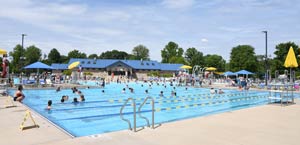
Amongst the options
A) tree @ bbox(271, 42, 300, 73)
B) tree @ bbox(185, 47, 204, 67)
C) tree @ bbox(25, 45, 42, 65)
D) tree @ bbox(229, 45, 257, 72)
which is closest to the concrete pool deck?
tree @ bbox(271, 42, 300, 73)

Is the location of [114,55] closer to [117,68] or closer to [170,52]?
[170,52]

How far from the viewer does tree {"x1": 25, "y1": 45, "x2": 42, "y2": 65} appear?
83062 millimetres

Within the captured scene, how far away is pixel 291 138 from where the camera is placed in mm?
5797

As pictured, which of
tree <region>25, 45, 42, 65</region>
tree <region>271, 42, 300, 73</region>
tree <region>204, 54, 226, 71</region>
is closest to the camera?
tree <region>271, 42, 300, 73</region>

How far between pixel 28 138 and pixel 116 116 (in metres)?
5.50

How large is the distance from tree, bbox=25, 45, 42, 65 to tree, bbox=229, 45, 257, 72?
62124 millimetres

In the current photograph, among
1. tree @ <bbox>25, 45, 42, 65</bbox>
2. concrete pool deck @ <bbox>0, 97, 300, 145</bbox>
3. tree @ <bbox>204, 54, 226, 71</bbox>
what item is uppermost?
tree @ <bbox>25, 45, 42, 65</bbox>

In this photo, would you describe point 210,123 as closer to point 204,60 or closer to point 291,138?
point 291,138

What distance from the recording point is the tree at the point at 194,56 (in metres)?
79.1

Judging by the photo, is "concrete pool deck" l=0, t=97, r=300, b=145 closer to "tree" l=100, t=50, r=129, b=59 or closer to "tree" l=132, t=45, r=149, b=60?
"tree" l=132, t=45, r=149, b=60

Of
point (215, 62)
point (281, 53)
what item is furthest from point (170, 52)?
point (281, 53)

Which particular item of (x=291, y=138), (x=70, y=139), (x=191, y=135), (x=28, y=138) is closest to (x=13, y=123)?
(x=28, y=138)

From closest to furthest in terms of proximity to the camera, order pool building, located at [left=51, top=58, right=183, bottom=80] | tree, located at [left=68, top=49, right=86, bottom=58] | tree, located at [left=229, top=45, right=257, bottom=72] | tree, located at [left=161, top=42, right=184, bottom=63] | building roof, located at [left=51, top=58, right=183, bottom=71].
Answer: tree, located at [left=229, top=45, right=257, bottom=72], pool building, located at [left=51, top=58, right=183, bottom=80], building roof, located at [left=51, top=58, right=183, bottom=71], tree, located at [left=161, top=42, right=184, bottom=63], tree, located at [left=68, top=49, right=86, bottom=58]

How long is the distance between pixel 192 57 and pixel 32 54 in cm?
5365
